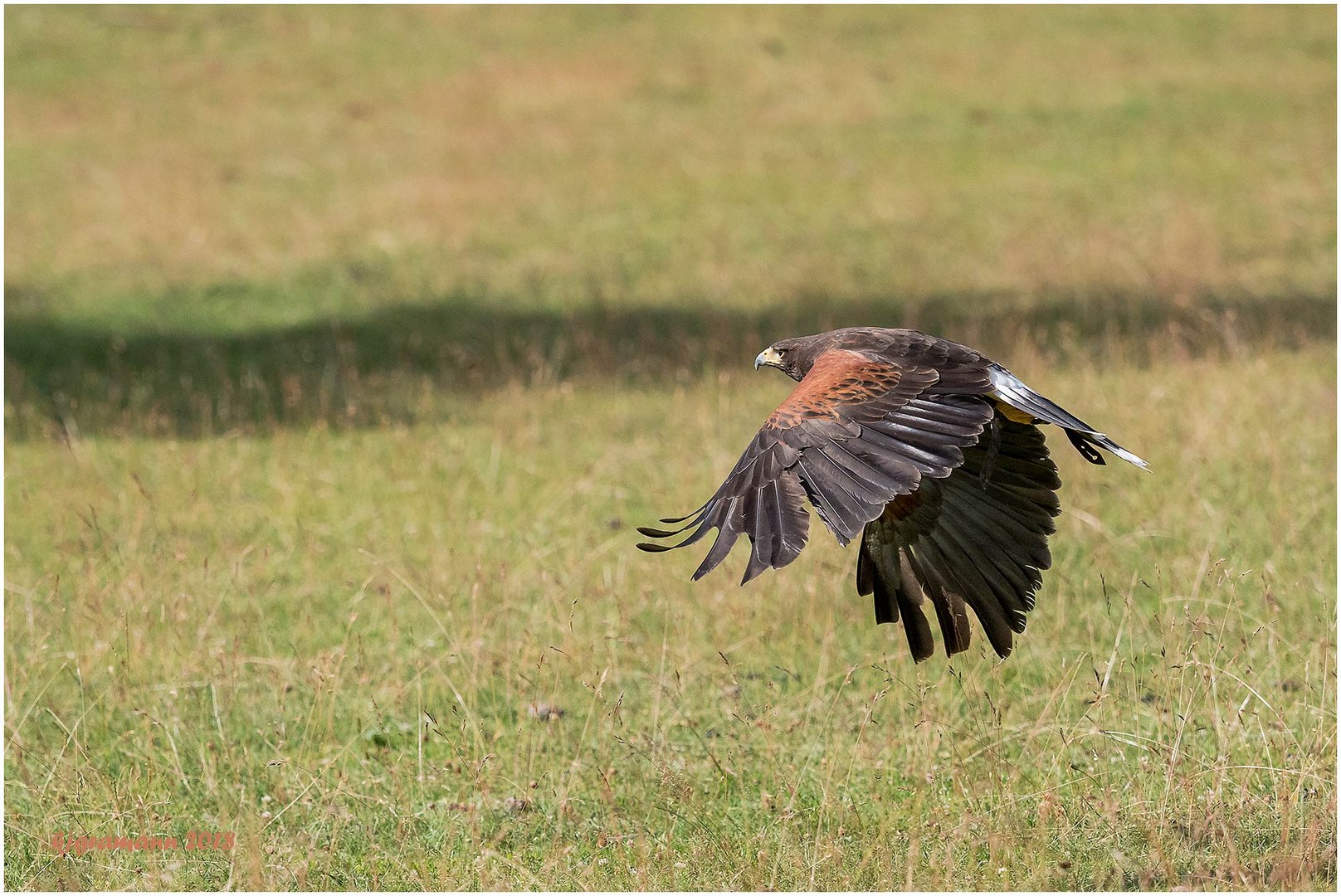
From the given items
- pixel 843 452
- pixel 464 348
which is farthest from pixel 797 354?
pixel 464 348

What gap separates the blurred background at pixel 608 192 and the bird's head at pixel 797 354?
2797mm

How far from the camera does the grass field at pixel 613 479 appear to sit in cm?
455

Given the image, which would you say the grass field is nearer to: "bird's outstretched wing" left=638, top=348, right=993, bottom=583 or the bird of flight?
the bird of flight

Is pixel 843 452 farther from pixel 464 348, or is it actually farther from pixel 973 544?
pixel 464 348

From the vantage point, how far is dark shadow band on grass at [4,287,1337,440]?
10094 millimetres

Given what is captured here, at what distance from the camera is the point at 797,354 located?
5.39 m

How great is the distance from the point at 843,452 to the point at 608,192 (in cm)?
1439

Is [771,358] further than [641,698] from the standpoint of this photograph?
Yes

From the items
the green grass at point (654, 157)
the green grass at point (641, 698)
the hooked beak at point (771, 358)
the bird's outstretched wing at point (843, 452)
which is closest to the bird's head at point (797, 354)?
the hooked beak at point (771, 358)

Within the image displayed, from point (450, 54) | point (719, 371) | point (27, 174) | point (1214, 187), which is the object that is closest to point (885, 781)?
point (719, 371)

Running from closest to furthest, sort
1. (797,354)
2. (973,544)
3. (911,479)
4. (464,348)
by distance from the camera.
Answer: (911,479), (973,544), (797,354), (464,348)

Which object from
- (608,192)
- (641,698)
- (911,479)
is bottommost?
(641,698)

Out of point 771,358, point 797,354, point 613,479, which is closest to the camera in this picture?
point 797,354

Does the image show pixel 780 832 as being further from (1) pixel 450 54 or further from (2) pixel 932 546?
(1) pixel 450 54
